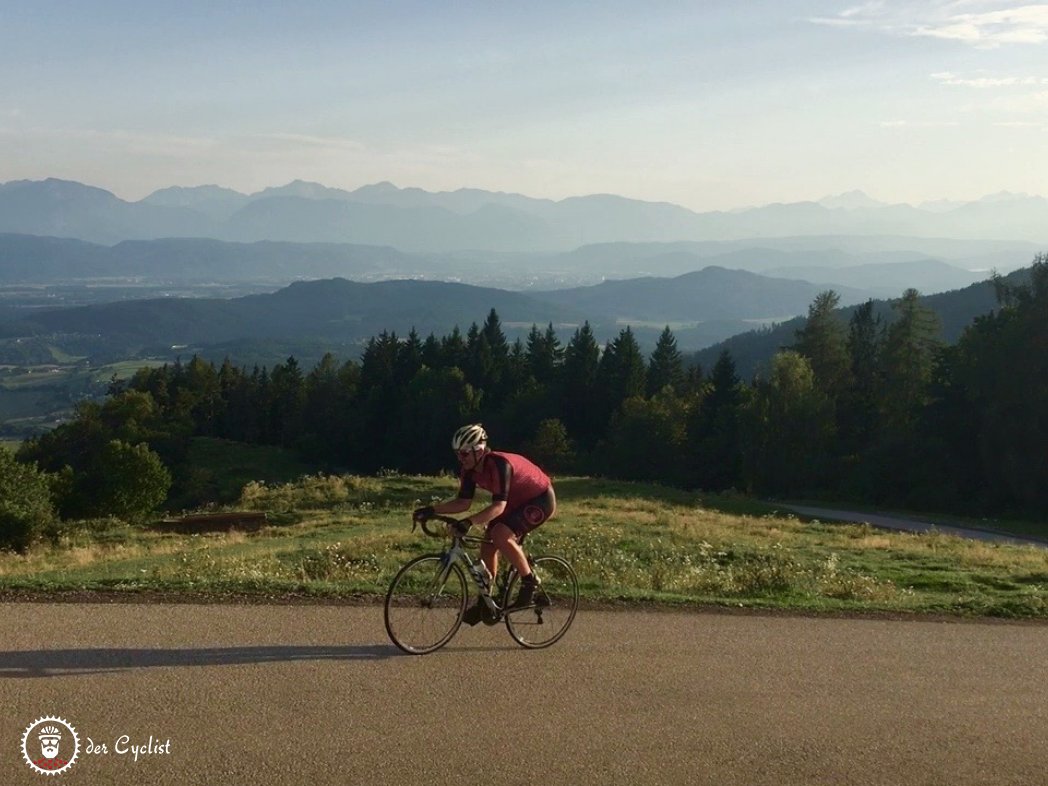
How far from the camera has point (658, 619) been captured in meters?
10.2

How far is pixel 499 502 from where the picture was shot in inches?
341

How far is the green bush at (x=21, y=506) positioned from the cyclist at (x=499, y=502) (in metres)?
27.3

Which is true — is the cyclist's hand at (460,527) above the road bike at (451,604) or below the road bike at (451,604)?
above

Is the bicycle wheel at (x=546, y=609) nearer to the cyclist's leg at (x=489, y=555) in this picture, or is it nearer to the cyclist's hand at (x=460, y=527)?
the cyclist's leg at (x=489, y=555)

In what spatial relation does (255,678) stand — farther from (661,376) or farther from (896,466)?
(661,376)

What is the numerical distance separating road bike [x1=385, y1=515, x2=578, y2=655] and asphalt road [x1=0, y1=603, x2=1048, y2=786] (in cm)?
23

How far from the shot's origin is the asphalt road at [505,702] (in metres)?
6.40

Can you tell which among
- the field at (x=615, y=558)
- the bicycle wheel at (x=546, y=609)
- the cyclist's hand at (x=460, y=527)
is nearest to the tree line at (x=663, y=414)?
the field at (x=615, y=558)

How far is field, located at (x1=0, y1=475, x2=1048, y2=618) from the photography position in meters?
11.5

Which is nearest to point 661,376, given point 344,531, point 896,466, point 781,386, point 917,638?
point 781,386

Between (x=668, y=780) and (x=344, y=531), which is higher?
(x=668, y=780)

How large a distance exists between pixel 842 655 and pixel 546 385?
83.7m

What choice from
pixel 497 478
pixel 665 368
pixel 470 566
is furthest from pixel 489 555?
pixel 665 368

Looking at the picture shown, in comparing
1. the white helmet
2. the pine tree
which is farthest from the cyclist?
the pine tree
